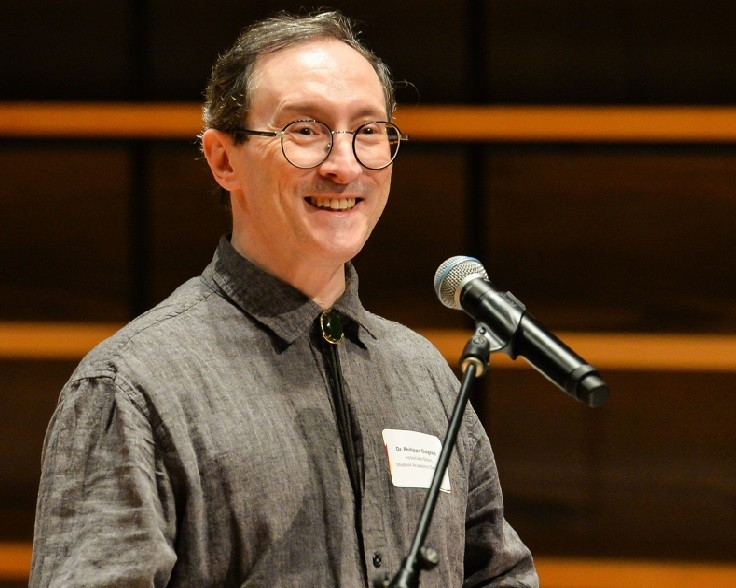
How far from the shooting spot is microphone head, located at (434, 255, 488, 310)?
1113mm

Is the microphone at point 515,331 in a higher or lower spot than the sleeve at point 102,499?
higher

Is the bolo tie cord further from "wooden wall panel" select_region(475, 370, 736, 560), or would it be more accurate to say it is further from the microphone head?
"wooden wall panel" select_region(475, 370, 736, 560)

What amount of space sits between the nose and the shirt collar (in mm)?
157

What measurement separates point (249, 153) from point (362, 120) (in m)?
0.16

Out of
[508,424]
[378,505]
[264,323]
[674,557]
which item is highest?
[264,323]

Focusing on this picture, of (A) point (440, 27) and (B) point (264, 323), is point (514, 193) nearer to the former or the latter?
(A) point (440, 27)

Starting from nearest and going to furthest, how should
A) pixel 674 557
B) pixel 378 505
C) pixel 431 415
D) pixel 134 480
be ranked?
pixel 134 480 → pixel 378 505 → pixel 431 415 → pixel 674 557

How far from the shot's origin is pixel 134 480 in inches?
43.3

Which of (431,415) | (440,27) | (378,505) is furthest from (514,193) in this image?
(378,505)

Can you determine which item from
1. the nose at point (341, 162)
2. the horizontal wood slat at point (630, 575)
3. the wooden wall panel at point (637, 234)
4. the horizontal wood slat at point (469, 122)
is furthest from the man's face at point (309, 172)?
the horizontal wood slat at point (630, 575)

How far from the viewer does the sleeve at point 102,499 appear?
108 centimetres

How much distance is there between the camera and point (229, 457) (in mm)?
1173

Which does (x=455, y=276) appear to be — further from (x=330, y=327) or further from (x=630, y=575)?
(x=630, y=575)

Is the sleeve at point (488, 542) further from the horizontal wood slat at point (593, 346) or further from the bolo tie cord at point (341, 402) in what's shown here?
the horizontal wood slat at point (593, 346)
